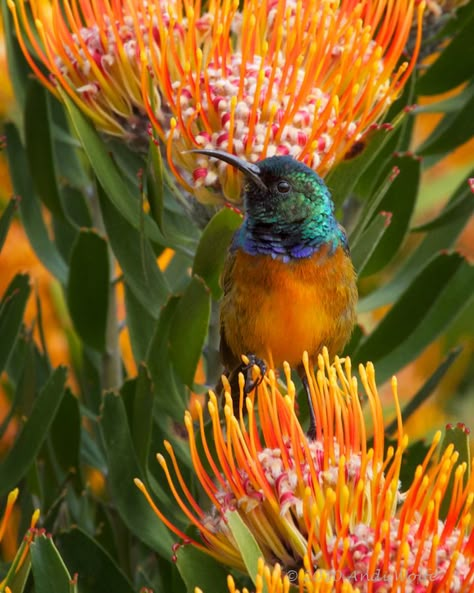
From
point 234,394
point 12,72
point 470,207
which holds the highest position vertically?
point 12,72

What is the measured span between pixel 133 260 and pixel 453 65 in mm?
493

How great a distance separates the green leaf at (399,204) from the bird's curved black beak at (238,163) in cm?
26

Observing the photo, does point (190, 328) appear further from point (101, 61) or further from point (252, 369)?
point (101, 61)

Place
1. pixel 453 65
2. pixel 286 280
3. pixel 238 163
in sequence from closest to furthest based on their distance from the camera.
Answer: pixel 238 163
pixel 286 280
pixel 453 65

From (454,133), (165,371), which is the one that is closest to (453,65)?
(454,133)

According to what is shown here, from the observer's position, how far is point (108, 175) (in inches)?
47.4

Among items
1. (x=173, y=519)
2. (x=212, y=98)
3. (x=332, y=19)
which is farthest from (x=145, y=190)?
(x=173, y=519)

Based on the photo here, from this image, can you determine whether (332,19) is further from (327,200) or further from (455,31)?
(455,31)

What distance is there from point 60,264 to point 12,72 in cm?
25

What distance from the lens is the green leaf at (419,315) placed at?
4.38 ft

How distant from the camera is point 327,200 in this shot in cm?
118

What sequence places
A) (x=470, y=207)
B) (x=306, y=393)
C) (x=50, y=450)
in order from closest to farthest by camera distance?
(x=306, y=393), (x=470, y=207), (x=50, y=450)

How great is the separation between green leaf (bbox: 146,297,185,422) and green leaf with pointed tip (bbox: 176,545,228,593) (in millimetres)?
291

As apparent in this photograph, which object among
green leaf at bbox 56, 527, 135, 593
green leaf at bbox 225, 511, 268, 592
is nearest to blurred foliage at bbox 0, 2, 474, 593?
green leaf at bbox 56, 527, 135, 593
